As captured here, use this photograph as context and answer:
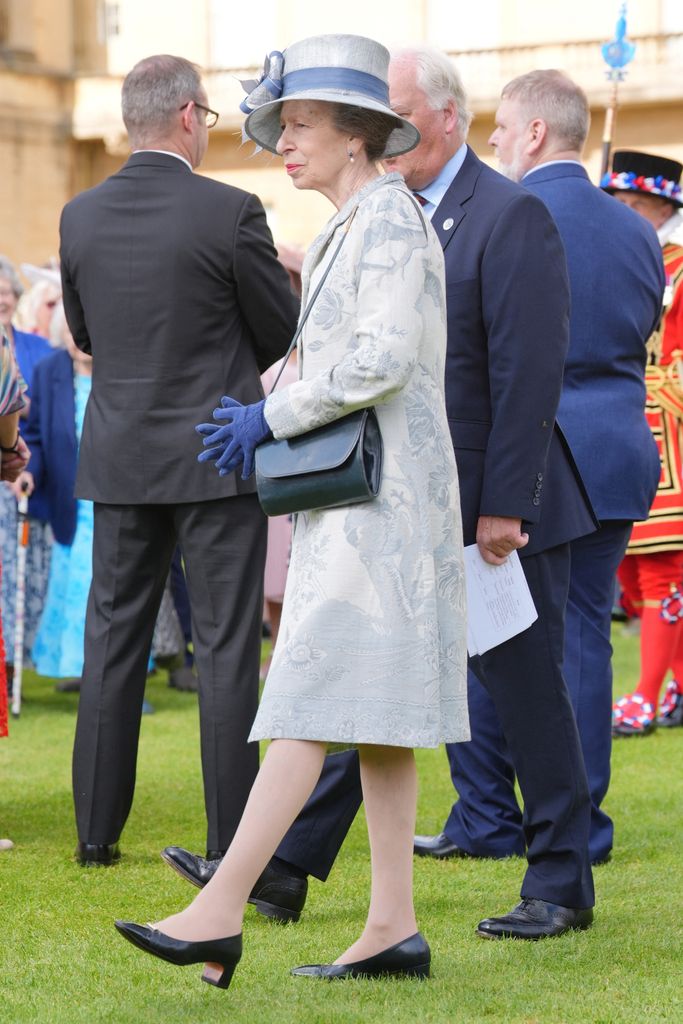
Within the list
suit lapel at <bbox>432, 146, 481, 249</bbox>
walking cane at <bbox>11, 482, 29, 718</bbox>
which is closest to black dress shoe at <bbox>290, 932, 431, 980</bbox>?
suit lapel at <bbox>432, 146, 481, 249</bbox>

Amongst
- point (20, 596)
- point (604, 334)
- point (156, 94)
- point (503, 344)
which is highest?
point (156, 94)

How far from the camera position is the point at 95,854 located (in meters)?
4.89

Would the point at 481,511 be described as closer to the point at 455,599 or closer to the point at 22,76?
the point at 455,599

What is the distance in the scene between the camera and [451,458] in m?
3.60

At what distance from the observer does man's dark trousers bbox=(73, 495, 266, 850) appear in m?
4.64

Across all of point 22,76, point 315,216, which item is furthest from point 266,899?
point 22,76

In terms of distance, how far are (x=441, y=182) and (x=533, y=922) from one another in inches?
68.8

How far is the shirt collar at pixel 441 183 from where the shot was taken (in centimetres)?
422

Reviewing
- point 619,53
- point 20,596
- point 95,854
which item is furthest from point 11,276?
point 95,854

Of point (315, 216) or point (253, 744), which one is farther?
point (315, 216)

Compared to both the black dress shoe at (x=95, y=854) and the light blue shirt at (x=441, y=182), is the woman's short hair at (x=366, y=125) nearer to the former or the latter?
the light blue shirt at (x=441, y=182)

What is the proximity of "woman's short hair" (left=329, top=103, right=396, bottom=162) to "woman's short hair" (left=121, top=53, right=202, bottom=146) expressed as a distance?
1.33 meters

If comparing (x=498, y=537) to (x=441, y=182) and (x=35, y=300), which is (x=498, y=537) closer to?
(x=441, y=182)

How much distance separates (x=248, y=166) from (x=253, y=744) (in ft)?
84.9
